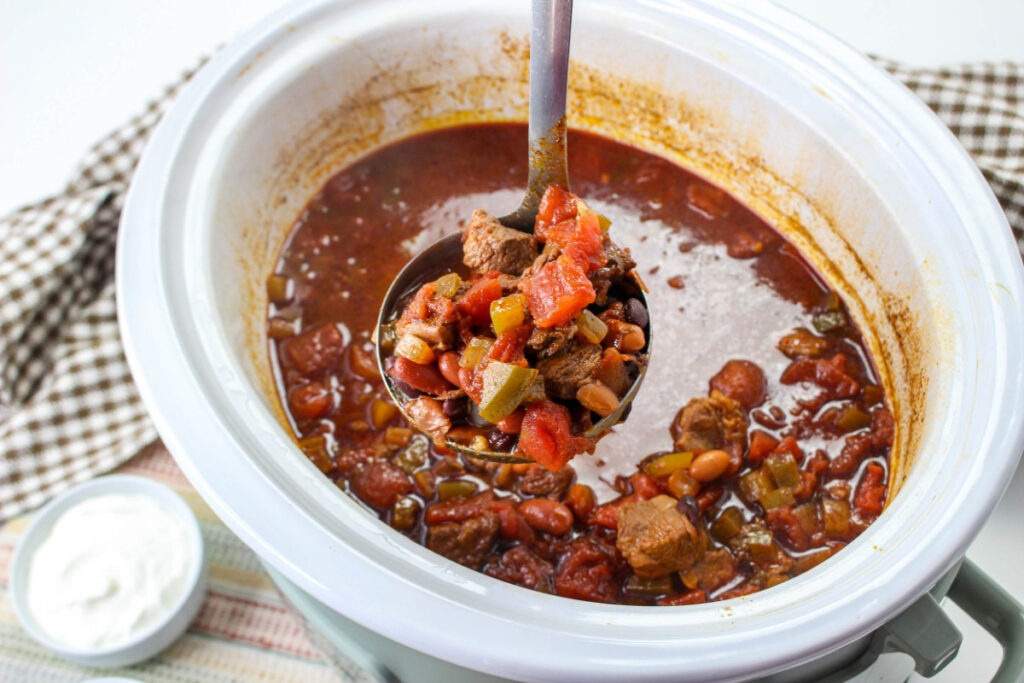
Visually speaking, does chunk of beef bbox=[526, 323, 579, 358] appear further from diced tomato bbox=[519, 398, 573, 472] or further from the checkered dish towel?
the checkered dish towel

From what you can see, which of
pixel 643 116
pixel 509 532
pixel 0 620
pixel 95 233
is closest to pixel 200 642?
pixel 0 620

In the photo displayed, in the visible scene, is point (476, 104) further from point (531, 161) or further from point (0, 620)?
point (0, 620)

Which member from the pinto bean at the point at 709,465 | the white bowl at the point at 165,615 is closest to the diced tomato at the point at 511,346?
the pinto bean at the point at 709,465

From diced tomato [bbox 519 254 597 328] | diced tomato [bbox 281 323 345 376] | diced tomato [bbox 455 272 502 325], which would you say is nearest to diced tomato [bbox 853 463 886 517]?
diced tomato [bbox 519 254 597 328]

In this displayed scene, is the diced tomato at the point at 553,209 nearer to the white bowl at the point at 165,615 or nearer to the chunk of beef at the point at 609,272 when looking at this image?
the chunk of beef at the point at 609,272

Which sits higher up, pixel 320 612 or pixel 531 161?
pixel 531 161

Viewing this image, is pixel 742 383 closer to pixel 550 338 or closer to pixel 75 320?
pixel 550 338
